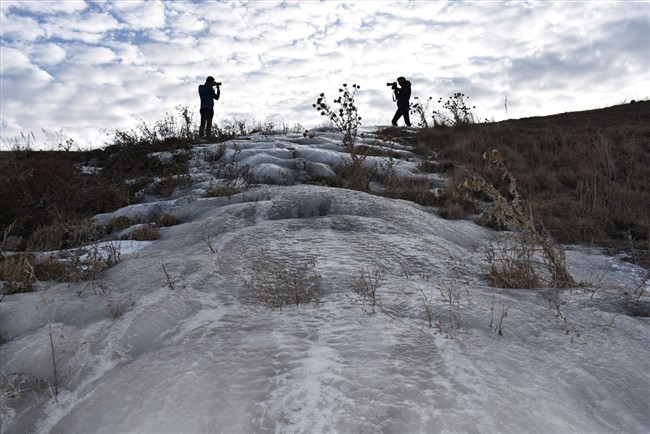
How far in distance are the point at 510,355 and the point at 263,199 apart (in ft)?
11.2

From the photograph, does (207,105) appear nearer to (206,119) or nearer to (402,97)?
(206,119)

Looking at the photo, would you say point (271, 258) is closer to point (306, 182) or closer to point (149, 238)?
point (149, 238)

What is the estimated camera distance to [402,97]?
45.1ft

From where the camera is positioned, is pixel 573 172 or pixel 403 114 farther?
pixel 403 114

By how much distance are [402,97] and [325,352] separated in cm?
1285

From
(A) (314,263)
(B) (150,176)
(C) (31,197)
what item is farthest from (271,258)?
(B) (150,176)

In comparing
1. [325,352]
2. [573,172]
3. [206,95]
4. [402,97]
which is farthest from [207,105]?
[325,352]

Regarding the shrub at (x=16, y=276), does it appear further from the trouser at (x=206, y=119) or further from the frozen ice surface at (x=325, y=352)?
the trouser at (x=206, y=119)

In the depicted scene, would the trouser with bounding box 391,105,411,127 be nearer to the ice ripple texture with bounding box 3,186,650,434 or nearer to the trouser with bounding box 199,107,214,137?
the trouser with bounding box 199,107,214,137

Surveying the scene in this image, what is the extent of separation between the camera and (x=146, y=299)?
2660mm

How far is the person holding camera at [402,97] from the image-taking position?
13.6m

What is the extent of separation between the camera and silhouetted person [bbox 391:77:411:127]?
13.6 meters

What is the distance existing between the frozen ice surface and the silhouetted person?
36.2 feet

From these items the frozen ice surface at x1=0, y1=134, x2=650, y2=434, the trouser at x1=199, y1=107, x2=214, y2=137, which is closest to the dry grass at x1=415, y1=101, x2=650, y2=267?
the frozen ice surface at x1=0, y1=134, x2=650, y2=434
